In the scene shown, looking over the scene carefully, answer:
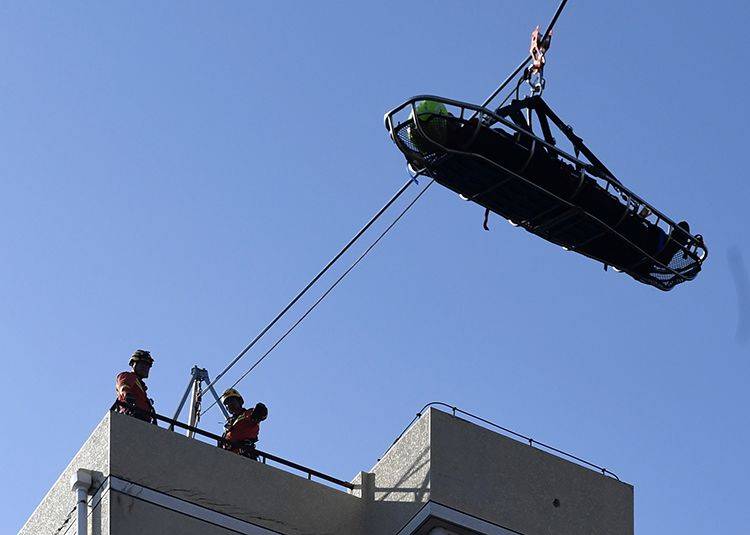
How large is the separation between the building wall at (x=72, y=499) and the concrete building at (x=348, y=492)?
2 cm

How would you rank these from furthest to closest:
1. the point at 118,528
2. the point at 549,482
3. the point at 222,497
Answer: the point at 549,482 → the point at 222,497 → the point at 118,528

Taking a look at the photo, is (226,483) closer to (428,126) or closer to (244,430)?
(244,430)

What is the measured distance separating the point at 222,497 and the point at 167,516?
87cm

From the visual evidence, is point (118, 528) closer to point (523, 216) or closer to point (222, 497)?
point (222, 497)

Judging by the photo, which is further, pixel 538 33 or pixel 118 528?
pixel 538 33

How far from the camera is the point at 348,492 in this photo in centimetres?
2136

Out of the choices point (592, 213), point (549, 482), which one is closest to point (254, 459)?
point (549, 482)

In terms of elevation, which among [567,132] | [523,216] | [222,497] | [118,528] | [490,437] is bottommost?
[118,528]

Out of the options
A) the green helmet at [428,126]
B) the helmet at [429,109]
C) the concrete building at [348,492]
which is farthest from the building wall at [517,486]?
the helmet at [429,109]

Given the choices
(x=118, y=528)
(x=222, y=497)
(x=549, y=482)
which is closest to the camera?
(x=118, y=528)

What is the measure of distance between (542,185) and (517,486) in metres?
3.80

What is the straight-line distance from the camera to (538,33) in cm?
2130

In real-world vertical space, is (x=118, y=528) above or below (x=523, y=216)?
below

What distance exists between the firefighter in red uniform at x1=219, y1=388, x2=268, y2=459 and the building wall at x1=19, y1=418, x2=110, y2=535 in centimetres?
178
